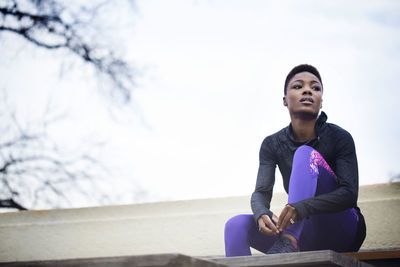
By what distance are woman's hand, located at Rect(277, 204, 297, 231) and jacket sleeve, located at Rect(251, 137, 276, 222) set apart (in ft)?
0.62

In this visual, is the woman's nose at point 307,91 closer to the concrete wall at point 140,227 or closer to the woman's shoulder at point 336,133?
the woman's shoulder at point 336,133

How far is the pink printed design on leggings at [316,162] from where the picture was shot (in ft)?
4.82

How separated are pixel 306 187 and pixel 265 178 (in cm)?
27

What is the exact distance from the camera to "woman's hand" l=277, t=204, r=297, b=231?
1.41 meters

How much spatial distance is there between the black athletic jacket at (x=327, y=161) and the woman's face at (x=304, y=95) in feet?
0.18

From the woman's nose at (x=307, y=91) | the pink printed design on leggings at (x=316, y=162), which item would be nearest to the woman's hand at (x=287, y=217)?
the pink printed design on leggings at (x=316, y=162)

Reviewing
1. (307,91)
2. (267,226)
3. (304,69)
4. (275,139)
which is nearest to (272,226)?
(267,226)

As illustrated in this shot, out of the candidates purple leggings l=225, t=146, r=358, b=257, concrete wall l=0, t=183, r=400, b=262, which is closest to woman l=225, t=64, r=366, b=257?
purple leggings l=225, t=146, r=358, b=257

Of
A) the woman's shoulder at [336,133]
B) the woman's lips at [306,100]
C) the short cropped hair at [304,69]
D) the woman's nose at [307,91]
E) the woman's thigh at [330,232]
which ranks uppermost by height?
the short cropped hair at [304,69]

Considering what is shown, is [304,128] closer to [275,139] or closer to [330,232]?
[275,139]

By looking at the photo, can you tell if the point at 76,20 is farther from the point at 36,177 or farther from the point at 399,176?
the point at 399,176

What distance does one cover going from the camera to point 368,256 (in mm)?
1529

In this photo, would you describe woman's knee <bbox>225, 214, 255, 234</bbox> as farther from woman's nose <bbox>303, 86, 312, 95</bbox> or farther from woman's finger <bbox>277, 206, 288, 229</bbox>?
woman's nose <bbox>303, 86, 312, 95</bbox>

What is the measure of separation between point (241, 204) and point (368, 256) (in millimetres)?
1216
